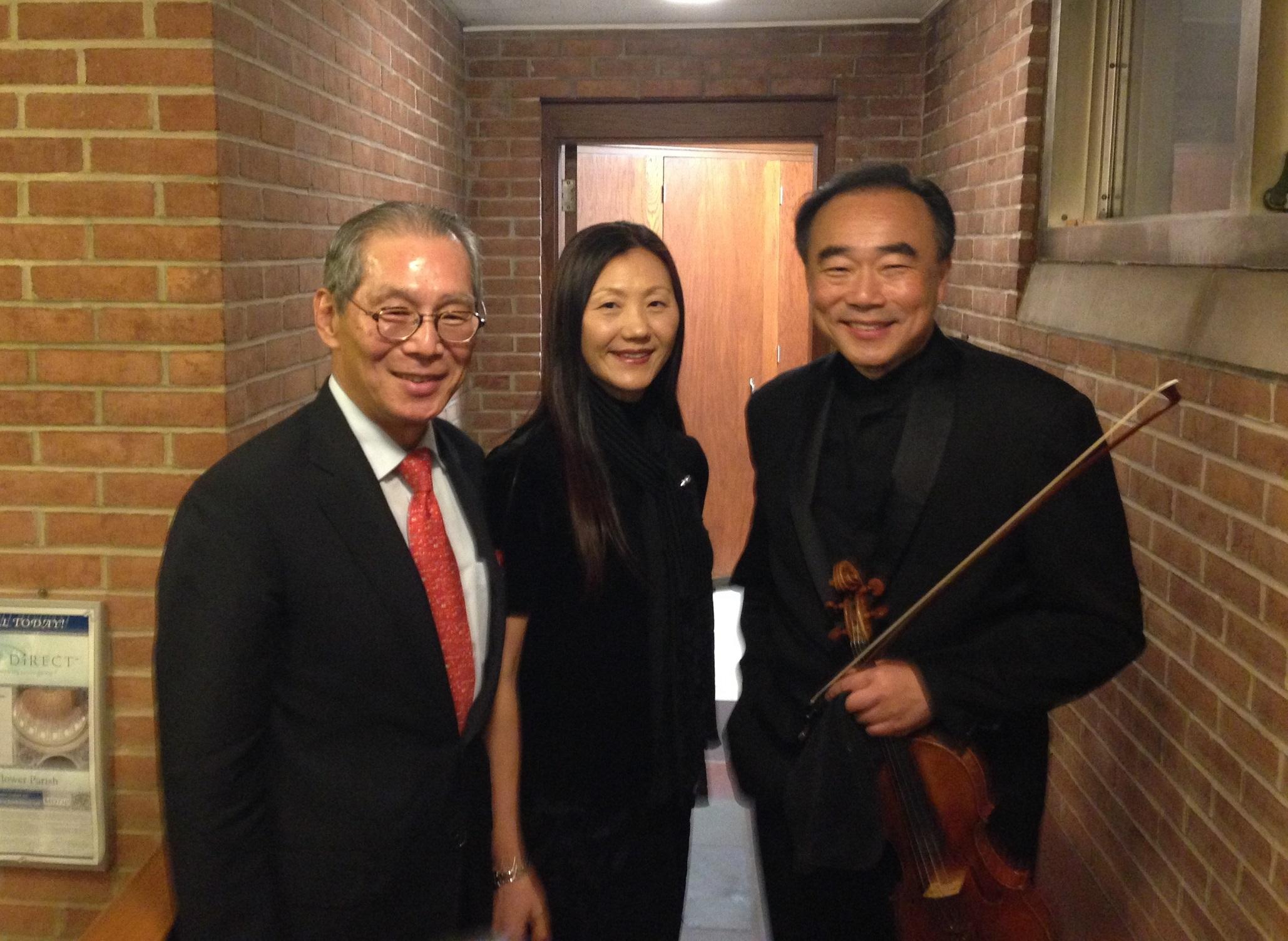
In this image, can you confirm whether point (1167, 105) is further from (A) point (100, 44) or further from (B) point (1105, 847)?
(A) point (100, 44)

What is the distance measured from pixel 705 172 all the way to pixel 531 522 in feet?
14.0

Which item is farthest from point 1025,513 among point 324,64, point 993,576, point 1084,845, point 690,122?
point 690,122

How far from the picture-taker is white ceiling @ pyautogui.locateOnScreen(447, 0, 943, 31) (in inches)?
Answer: 167

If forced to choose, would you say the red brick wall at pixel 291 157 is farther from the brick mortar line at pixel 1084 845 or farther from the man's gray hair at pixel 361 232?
the brick mortar line at pixel 1084 845

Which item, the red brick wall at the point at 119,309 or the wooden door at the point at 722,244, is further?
the wooden door at the point at 722,244

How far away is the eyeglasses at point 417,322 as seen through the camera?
1462mm

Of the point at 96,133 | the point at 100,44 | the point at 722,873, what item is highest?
the point at 100,44

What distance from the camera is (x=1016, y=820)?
1.64m

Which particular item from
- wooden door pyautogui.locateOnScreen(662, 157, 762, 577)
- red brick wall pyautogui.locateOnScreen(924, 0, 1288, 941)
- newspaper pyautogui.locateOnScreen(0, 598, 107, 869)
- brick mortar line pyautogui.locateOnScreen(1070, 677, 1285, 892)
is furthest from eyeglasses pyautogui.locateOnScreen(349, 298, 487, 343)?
wooden door pyautogui.locateOnScreen(662, 157, 762, 577)

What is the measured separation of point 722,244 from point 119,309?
3.95 m

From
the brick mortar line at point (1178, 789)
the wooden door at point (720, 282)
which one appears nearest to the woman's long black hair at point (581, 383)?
the brick mortar line at point (1178, 789)

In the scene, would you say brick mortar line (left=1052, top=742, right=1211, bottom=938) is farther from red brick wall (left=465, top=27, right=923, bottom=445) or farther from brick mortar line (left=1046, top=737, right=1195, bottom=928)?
red brick wall (left=465, top=27, right=923, bottom=445)

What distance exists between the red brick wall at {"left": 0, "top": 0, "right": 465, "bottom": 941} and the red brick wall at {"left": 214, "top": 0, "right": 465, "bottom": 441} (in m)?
0.01

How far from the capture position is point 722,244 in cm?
572
